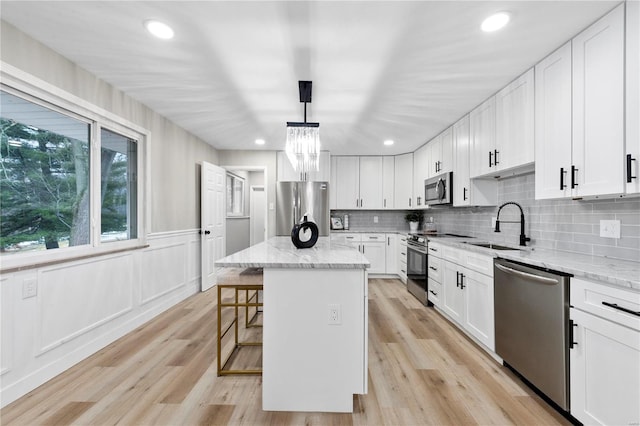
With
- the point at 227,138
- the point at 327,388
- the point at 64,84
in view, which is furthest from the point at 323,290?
the point at 227,138

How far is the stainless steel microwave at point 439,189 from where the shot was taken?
3953 millimetres

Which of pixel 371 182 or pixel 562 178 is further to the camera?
pixel 371 182

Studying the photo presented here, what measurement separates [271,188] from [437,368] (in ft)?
13.5

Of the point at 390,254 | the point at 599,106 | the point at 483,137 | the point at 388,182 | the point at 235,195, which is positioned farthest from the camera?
the point at 235,195

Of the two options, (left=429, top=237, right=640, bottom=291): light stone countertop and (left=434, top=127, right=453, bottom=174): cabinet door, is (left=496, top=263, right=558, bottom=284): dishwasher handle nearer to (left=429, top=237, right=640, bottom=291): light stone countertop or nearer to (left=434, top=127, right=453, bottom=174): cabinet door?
(left=429, top=237, right=640, bottom=291): light stone countertop

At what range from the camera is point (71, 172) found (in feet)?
8.24

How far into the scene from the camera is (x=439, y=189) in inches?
163

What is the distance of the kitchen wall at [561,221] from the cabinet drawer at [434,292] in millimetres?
818

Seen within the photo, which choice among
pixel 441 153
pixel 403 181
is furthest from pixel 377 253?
pixel 441 153

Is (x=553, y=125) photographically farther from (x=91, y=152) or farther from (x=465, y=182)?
(x=91, y=152)

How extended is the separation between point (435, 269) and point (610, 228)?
6.21 feet

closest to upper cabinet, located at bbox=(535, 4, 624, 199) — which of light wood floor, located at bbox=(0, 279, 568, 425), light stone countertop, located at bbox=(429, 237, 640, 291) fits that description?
light stone countertop, located at bbox=(429, 237, 640, 291)

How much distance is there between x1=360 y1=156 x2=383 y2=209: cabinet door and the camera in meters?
5.85

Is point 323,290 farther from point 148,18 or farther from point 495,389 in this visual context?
point 148,18
